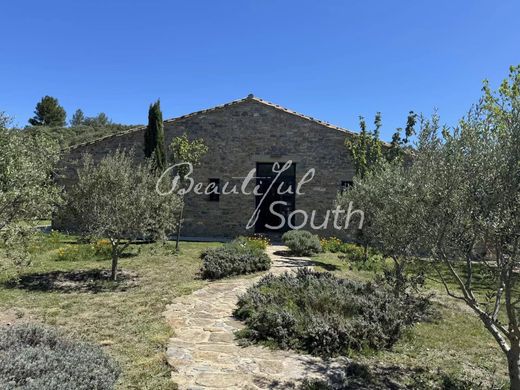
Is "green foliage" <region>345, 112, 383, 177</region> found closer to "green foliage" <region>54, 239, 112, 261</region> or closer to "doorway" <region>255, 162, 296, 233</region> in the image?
"doorway" <region>255, 162, 296, 233</region>

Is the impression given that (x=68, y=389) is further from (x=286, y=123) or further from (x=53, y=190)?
(x=286, y=123)

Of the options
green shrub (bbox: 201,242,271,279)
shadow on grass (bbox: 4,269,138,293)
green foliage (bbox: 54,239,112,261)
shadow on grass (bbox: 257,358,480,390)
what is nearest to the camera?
shadow on grass (bbox: 257,358,480,390)

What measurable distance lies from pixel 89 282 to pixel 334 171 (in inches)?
449

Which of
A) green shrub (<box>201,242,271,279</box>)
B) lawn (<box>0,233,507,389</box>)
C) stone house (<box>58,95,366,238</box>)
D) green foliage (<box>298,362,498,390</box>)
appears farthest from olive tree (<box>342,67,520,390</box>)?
stone house (<box>58,95,366,238</box>)

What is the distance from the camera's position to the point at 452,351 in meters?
5.54

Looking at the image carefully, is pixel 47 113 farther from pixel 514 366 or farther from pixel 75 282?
pixel 514 366

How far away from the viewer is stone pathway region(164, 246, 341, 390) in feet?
13.4

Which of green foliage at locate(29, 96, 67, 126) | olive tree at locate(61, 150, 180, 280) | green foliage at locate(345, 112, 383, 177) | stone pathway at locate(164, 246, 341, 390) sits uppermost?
green foliage at locate(29, 96, 67, 126)

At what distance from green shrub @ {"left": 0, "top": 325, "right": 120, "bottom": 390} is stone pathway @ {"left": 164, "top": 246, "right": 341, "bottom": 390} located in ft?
2.70

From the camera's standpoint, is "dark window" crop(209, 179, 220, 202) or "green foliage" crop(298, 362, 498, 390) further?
"dark window" crop(209, 179, 220, 202)

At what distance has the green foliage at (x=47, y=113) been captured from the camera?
45094mm

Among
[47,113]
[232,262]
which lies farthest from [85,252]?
[47,113]

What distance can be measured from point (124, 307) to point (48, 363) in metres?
3.20

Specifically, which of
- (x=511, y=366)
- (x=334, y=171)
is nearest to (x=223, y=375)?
(x=511, y=366)
